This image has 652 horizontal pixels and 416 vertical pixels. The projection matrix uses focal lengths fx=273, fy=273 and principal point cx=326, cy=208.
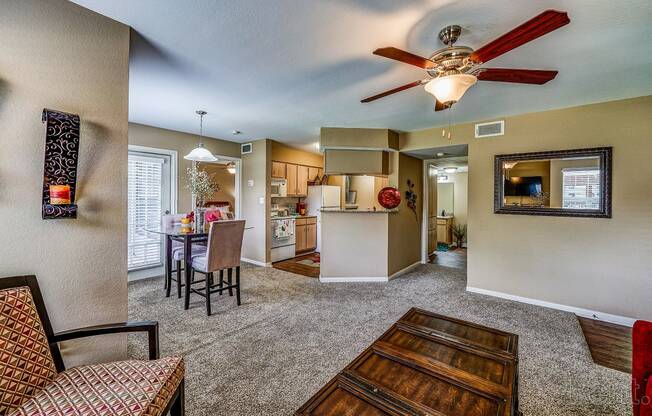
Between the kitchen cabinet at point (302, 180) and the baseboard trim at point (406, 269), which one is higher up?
the kitchen cabinet at point (302, 180)

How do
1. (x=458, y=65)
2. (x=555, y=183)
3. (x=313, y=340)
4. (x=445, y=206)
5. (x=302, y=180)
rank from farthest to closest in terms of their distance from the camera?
(x=445, y=206), (x=302, y=180), (x=555, y=183), (x=313, y=340), (x=458, y=65)

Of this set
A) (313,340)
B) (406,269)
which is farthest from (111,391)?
(406,269)

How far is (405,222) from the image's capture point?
4938 millimetres

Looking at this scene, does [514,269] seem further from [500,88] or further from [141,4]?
[141,4]

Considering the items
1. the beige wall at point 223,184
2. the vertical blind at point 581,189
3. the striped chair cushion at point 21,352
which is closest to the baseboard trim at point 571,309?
the vertical blind at point 581,189

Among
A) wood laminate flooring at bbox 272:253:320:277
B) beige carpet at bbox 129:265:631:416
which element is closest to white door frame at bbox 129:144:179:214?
beige carpet at bbox 129:265:631:416

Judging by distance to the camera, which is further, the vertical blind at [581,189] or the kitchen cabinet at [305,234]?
the kitchen cabinet at [305,234]

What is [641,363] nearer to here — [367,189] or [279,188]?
[367,189]

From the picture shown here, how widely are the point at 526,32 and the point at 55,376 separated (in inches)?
110

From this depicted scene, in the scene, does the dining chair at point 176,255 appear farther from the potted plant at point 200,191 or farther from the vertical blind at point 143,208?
the vertical blind at point 143,208

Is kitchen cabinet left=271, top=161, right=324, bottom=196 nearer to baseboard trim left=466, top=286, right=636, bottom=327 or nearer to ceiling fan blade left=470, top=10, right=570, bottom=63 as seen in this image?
baseboard trim left=466, top=286, right=636, bottom=327

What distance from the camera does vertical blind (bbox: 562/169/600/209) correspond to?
3.16 meters

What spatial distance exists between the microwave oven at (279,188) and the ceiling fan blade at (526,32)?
4.71m

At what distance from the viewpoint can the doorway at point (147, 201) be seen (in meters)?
4.27
